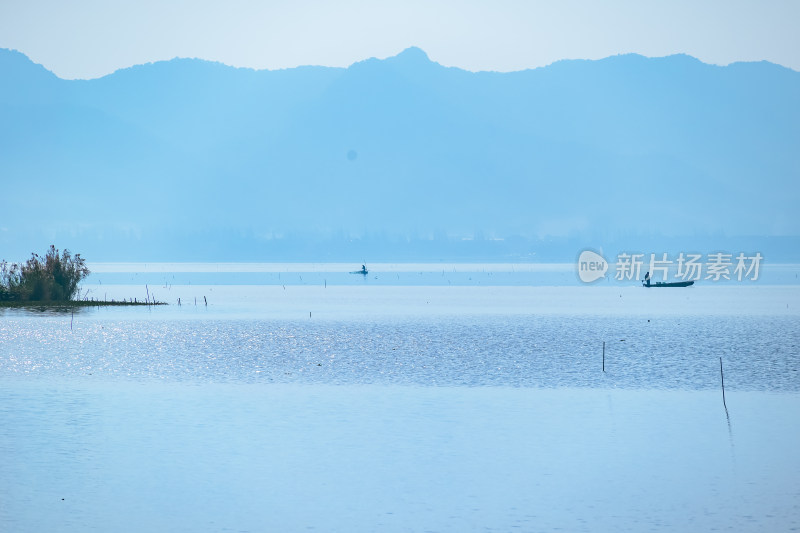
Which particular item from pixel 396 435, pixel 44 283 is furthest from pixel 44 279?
pixel 396 435

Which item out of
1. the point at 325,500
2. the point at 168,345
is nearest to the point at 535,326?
the point at 168,345

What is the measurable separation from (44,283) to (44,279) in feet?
1.42

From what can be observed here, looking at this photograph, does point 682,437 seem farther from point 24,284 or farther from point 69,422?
point 24,284

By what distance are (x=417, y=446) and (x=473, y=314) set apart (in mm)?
90107

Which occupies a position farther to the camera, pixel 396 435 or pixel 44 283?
pixel 44 283

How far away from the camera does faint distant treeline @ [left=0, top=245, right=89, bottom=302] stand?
350ft

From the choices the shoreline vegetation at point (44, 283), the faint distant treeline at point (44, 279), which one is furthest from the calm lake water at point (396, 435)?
the faint distant treeline at point (44, 279)

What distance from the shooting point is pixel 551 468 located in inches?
1305

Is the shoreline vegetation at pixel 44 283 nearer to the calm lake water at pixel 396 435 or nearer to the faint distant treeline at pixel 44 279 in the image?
the faint distant treeline at pixel 44 279

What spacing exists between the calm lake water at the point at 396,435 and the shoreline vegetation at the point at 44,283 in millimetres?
23275

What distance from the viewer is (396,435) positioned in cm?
3900

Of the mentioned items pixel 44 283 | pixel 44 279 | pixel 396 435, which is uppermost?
pixel 44 279

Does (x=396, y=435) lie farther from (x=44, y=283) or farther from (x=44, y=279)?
(x=44, y=283)

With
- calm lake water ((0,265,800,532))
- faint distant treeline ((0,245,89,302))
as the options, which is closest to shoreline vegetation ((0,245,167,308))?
faint distant treeline ((0,245,89,302))
